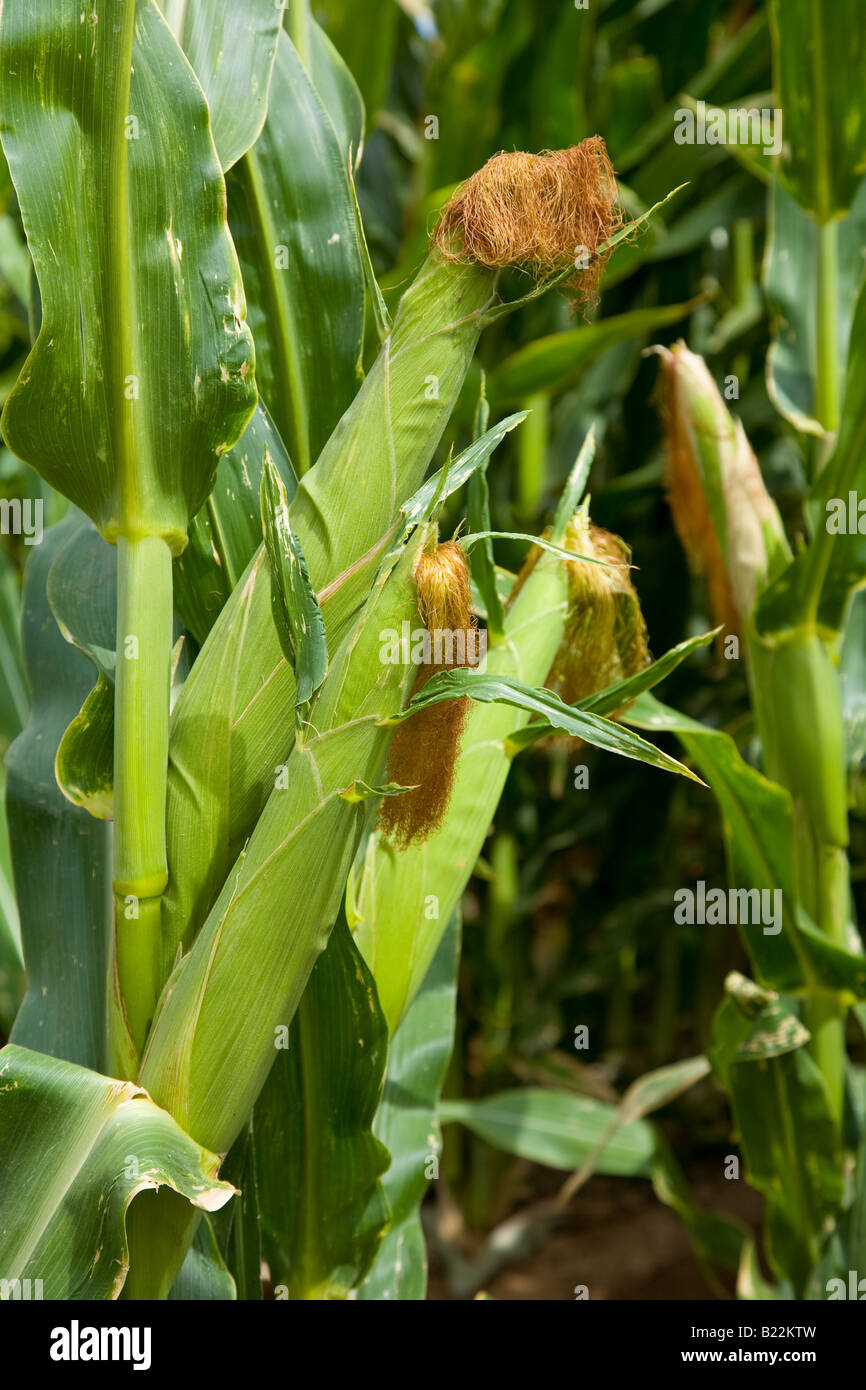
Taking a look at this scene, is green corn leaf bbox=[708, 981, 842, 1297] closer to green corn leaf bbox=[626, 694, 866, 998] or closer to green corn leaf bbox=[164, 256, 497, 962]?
green corn leaf bbox=[626, 694, 866, 998]

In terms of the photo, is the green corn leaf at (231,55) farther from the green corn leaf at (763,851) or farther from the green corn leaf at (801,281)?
the green corn leaf at (801,281)

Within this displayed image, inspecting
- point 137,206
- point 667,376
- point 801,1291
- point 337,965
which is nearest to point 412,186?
point 667,376

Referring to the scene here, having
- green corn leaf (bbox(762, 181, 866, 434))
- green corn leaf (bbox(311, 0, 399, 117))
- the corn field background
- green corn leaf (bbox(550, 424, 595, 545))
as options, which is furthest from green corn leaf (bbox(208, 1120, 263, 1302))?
green corn leaf (bbox(311, 0, 399, 117))

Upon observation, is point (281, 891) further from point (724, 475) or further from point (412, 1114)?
point (724, 475)

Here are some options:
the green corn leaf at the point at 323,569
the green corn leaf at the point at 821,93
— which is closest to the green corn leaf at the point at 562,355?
the green corn leaf at the point at 821,93

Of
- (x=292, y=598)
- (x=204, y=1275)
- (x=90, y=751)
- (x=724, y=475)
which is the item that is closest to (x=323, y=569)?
(x=292, y=598)
